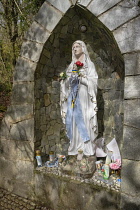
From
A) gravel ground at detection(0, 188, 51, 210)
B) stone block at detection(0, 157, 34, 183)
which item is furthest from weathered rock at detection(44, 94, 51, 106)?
gravel ground at detection(0, 188, 51, 210)

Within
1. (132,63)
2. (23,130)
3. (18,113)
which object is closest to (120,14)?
(132,63)

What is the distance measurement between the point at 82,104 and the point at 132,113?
103cm

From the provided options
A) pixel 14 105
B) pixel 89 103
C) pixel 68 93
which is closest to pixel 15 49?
pixel 14 105

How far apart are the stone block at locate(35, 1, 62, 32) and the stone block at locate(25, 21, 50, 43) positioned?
0.08 metres

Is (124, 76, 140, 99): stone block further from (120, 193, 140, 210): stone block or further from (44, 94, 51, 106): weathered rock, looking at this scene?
(44, 94, 51, 106): weathered rock

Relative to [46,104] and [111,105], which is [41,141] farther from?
[111,105]

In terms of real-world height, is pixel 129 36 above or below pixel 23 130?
above

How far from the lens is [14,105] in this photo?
3.63 meters

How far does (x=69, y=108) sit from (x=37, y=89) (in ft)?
2.50

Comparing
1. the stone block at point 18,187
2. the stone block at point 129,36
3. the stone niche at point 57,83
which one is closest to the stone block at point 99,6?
the stone block at point 129,36

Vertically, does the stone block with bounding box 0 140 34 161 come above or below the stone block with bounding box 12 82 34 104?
below

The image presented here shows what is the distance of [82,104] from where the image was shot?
3.30m

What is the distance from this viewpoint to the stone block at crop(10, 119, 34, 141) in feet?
11.4

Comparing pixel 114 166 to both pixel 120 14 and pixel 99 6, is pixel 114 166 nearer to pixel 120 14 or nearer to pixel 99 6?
pixel 120 14
